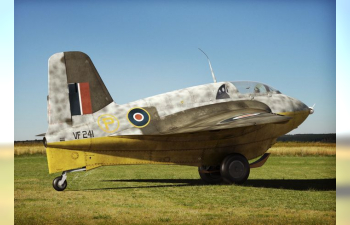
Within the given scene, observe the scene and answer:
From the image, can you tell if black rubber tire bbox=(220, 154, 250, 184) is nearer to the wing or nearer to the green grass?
the green grass

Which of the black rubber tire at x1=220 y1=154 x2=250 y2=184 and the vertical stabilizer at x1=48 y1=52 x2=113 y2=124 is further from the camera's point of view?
the black rubber tire at x1=220 y1=154 x2=250 y2=184

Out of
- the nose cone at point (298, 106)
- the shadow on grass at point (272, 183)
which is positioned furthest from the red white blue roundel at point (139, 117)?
the nose cone at point (298, 106)

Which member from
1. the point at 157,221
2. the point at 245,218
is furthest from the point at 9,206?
the point at 245,218

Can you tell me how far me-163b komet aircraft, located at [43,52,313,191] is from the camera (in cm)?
1314

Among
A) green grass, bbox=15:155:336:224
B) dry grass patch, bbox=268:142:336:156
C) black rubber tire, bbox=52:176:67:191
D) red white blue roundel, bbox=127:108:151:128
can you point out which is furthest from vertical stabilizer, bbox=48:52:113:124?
dry grass patch, bbox=268:142:336:156

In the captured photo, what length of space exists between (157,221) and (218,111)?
5439mm

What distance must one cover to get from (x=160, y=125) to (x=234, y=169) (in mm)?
2942

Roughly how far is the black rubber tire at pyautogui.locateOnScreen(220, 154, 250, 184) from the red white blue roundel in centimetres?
304

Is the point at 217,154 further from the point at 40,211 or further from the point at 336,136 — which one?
the point at 40,211

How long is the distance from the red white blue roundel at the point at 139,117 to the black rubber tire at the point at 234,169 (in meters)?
3.04

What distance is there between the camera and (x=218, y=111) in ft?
48.6

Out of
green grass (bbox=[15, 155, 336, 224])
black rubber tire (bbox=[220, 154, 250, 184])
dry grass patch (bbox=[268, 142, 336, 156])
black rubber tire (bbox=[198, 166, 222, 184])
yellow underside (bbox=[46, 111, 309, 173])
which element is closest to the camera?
green grass (bbox=[15, 155, 336, 224])

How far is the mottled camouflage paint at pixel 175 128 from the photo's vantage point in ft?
43.1

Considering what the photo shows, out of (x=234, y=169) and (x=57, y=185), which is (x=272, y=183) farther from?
(x=57, y=185)
